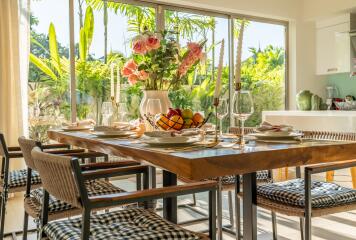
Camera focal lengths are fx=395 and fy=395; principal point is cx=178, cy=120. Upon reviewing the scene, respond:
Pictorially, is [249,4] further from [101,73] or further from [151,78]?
[151,78]

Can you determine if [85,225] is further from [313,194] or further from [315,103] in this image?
[315,103]

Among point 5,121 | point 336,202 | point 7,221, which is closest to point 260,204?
point 336,202

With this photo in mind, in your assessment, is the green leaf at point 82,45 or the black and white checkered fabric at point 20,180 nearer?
the black and white checkered fabric at point 20,180

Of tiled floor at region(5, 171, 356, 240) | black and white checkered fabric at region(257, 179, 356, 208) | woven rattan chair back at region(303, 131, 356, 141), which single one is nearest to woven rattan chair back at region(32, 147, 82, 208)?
black and white checkered fabric at region(257, 179, 356, 208)

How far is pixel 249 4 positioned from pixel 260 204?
13.0ft

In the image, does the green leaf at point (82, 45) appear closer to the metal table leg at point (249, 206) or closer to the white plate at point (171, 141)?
the white plate at point (171, 141)

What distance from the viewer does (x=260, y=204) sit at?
1878 millimetres

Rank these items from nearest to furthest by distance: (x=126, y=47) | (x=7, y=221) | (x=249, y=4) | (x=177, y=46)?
(x=177, y=46) < (x=7, y=221) < (x=126, y=47) < (x=249, y=4)

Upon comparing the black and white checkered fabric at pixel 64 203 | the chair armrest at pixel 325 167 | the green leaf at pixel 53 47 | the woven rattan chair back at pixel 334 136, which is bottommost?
the black and white checkered fabric at pixel 64 203

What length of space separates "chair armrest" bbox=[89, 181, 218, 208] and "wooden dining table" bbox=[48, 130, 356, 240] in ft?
0.21

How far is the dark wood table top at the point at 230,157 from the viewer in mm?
1176

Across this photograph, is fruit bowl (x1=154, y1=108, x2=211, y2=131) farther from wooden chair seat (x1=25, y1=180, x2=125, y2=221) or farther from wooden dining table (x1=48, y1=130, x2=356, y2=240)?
wooden chair seat (x1=25, y1=180, x2=125, y2=221)

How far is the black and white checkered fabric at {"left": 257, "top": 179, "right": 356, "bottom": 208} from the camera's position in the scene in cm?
177

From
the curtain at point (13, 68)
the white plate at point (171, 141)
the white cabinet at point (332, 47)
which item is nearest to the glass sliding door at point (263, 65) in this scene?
the white cabinet at point (332, 47)
